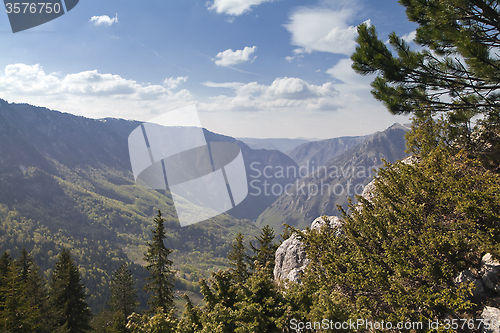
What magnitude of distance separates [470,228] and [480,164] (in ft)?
11.8

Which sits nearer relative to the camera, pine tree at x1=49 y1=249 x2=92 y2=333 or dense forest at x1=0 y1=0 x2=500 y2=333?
dense forest at x1=0 y1=0 x2=500 y2=333

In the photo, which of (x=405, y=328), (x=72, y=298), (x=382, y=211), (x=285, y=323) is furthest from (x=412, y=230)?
(x=72, y=298)

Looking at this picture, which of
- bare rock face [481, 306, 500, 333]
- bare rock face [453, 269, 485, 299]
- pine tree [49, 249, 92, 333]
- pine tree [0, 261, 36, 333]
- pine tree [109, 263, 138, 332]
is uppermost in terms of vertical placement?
bare rock face [453, 269, 485, 299]

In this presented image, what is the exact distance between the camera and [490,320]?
6055mm

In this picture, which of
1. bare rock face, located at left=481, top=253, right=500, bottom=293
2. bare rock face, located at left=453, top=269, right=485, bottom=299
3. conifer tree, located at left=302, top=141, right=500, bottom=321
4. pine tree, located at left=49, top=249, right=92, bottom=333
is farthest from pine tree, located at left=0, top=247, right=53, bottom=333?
bare rock face, located at left=481, top=253, right=500, bottom=293

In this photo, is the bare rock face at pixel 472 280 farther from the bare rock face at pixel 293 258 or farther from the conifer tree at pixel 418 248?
the bare rock face at pixel 293 258

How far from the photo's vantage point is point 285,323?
26.0ft

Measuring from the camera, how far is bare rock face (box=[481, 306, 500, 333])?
5926mm

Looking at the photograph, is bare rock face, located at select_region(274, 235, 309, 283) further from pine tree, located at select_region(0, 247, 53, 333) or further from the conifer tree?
pine tree, located at select_region(0, 247, 53, 333)

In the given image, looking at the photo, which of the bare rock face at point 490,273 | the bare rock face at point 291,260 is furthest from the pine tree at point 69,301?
the bare rock face at point 490,273

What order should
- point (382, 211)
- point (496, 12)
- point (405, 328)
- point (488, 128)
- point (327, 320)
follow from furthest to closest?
point (488, 128)
point (382, 211)
point (496, 12)
point (405, 328)
point (327, 320)

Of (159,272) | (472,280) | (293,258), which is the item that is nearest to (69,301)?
(159,272)

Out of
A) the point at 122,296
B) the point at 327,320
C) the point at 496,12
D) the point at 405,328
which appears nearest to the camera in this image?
the point at 327,320

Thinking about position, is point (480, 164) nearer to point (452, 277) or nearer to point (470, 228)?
point (470, 228)
